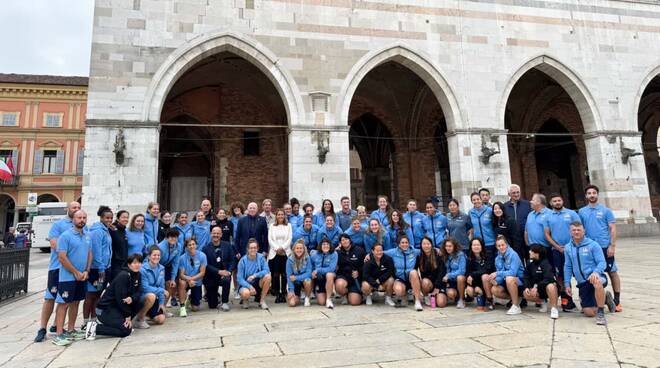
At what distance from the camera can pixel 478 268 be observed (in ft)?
16.4

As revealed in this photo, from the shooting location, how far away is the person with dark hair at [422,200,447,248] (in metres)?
5.86

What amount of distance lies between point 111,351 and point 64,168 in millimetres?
29535

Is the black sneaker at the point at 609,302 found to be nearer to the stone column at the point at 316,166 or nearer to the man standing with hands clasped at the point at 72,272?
the man standing with hands clasped at the point at 72,272

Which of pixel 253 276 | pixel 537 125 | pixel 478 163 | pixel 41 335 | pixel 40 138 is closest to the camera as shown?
pixel 41 335

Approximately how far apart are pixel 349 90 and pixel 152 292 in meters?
7.35

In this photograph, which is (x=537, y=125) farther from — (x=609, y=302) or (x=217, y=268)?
(x=217, y=268)

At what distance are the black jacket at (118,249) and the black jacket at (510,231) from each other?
489cm

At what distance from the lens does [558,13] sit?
12.2 meters

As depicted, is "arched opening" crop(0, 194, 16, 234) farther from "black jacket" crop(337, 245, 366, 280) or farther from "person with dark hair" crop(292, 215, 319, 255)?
"black jacket" crop(337, 245, 366, 280)

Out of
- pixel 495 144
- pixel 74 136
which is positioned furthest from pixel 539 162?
pixel 74 136

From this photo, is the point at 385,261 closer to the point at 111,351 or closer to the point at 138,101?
the point at 111,351

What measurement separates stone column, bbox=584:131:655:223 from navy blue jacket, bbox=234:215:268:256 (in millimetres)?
10781

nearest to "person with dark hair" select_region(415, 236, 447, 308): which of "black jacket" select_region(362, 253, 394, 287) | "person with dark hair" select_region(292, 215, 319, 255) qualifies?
"black jacket" select_region(362, 253, 394, 287)

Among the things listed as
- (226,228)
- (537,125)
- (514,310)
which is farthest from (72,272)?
(537,125)
